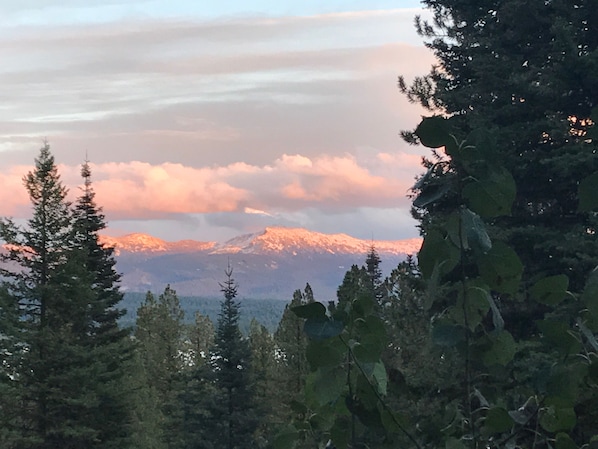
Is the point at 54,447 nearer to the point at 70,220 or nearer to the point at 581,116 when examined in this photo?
the point at 70,220

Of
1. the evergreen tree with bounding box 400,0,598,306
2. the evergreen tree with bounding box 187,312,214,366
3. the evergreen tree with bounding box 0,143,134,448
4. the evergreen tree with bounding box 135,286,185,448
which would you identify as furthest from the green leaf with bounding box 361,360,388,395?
the evergreen tree with bounding box 187,312,214,366

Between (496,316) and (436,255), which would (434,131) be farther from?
(496,316)

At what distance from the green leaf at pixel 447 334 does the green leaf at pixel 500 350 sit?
0.26 feet

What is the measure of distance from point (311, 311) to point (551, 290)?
1.24ft

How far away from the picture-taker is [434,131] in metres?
1.04

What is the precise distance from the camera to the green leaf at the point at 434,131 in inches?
40.2

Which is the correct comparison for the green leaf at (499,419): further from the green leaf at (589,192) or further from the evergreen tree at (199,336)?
the evergreen tree at (199,336)

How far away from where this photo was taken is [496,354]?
119cm

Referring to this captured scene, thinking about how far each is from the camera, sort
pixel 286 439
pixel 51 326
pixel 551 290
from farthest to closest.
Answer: pixel 51 326, pixel 286 439, pixel 551 290

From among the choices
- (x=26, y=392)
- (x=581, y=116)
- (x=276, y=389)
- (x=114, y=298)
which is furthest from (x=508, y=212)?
(x=276, y=389)

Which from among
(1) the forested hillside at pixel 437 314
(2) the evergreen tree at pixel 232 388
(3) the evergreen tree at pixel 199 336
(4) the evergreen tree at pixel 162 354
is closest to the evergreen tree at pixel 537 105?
(1) the forested hillside at pixel 437 314

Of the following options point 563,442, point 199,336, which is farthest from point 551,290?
point 199,336

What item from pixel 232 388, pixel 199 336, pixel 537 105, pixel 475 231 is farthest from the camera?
pixel 199 336

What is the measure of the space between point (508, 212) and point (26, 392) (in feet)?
69.2
